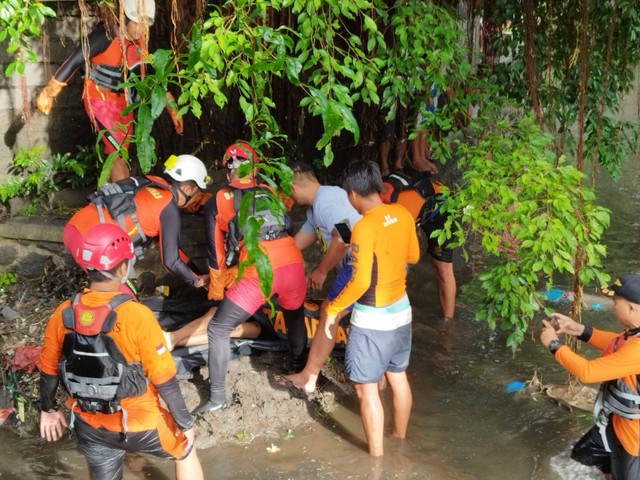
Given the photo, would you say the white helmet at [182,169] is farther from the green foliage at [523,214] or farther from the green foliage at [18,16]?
the green foliage at [523,214]

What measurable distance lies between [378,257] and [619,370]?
57.5 inches

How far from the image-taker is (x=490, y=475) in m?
4.46

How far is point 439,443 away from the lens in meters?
4.83

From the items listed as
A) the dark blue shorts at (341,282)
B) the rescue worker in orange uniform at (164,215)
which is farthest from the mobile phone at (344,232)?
the rescue worker in orange uniform at (164,215)

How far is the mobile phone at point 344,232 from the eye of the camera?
15.7ft

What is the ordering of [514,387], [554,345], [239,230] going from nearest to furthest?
[554,345]
[239,230]
[514,387]

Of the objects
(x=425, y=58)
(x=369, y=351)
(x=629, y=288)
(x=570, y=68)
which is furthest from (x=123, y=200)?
(x=570, y=68)

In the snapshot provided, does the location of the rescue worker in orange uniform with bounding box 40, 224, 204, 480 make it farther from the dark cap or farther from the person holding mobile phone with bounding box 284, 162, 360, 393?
the dark cap

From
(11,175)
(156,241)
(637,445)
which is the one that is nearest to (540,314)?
(637,445)

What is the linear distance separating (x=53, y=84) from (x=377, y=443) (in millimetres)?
3726

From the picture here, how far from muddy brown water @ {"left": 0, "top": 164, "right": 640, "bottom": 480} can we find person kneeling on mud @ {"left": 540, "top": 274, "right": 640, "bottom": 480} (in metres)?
0.74

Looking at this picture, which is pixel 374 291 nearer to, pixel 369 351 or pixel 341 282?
pixel 369 351

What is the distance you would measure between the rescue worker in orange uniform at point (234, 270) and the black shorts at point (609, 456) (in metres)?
2.09

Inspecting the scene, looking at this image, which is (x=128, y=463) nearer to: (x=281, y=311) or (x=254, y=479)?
(x=254, y=479)
